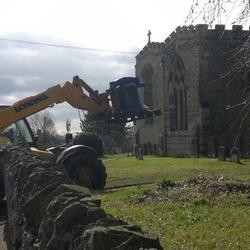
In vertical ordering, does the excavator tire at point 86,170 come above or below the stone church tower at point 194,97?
below

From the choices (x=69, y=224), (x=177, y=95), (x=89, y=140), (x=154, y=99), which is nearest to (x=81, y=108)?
(x=69, y=224)

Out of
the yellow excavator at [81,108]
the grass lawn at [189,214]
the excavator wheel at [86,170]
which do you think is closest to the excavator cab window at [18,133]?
the yellow excavator at [81,108]

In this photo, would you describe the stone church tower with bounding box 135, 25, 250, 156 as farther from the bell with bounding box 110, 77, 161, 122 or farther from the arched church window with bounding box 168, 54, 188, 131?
the bell with bounding box 110, 77, 161, 122

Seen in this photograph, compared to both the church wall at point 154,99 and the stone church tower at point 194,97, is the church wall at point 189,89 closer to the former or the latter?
the stone church tower at point 194,97

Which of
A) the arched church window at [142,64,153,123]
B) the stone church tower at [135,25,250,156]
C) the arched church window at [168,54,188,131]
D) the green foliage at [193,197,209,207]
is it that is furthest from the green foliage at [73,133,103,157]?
the green foliage at [193,197,209,207]

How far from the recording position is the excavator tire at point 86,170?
17.0m

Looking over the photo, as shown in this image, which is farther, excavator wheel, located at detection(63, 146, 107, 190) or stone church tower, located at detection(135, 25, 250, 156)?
stone church tower, located at detection(135, 25, 250, 156)

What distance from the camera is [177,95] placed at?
136ft

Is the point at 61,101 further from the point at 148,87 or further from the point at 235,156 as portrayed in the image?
the point at 148,87

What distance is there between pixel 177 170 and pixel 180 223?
13.5 metres

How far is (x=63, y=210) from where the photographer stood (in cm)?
433

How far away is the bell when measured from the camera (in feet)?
59.5

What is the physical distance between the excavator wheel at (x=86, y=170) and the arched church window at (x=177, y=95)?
23187 mm

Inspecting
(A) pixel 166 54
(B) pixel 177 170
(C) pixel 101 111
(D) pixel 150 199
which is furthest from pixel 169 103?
(D) pixel 150 199
